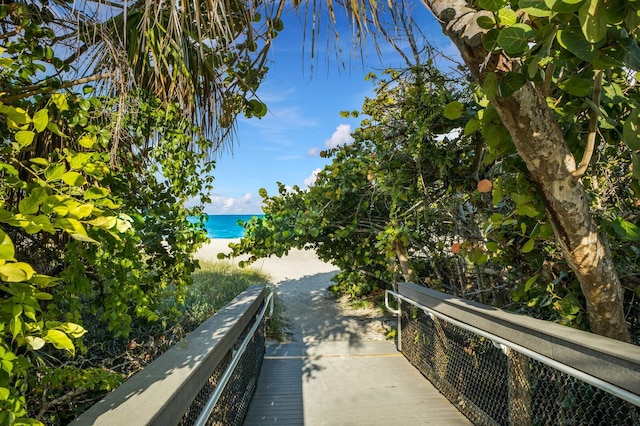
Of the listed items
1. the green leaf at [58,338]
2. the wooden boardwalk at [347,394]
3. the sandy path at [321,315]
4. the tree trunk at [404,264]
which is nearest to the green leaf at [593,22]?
the green leaf at [58,338]

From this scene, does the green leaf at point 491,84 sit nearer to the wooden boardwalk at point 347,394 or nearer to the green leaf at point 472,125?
the green leaf at point 472,125

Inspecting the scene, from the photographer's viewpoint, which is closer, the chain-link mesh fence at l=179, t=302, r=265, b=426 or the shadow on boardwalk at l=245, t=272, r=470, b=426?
the chain-link mesh fence at l=179, t=302, r=265, b=426

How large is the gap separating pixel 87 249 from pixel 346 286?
5.91 m

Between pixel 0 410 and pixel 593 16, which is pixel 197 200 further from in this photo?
pixel 593 16

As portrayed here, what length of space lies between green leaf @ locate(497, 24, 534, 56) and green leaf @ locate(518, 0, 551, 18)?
69 mm

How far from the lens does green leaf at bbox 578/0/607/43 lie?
85 cm

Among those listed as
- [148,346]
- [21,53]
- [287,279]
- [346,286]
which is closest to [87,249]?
[21,53]

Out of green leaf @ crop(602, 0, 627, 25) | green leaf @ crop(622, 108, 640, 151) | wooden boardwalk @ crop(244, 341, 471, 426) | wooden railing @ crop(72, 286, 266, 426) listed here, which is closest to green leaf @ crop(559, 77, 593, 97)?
green leaf @ crop(622, 108, 640, 151)

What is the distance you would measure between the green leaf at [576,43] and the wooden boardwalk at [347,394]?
2396 mm

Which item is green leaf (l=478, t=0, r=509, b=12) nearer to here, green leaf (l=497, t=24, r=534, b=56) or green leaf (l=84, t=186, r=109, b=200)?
green leaf (l=497, t=24, r=534, b=56)

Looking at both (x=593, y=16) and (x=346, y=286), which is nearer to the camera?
(x=593, y=16)

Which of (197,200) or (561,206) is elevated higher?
(197,200)

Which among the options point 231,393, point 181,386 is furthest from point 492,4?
point 231,393

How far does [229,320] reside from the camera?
278cm
